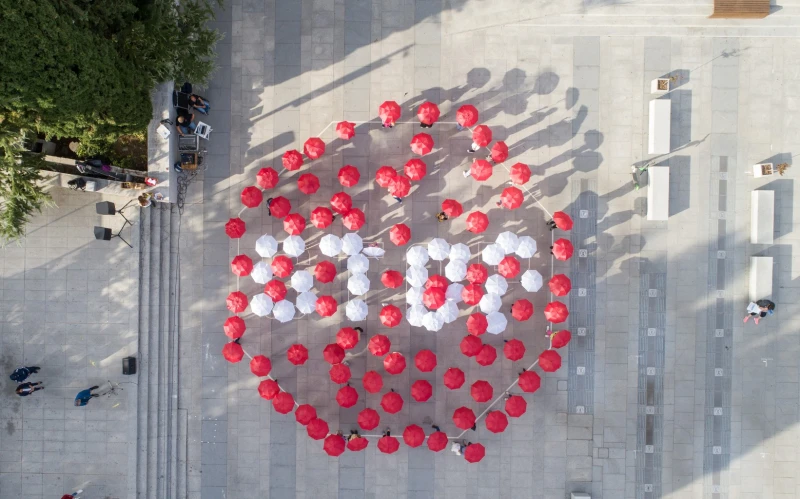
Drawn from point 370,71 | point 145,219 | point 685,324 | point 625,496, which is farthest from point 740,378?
point 145,219

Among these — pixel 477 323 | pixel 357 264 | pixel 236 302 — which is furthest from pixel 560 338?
pixel 236 302

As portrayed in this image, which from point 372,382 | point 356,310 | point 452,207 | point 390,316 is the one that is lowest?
point 372,382

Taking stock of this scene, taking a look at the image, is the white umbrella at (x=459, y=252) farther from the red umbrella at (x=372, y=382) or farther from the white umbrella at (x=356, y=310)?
the red umbrella at (x=372, y=382)

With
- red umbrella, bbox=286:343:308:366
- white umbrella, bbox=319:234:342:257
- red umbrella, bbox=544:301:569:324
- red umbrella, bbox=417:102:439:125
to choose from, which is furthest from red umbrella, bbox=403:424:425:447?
red umbrella, bbox=417:102:439:125

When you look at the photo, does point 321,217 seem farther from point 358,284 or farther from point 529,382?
point 529,382

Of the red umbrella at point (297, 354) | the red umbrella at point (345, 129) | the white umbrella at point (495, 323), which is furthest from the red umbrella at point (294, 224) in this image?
the white umbrella at point (495, 323)

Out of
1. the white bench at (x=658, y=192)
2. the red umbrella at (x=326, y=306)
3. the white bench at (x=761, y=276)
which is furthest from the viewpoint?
the white bench at (x=761, y=276)

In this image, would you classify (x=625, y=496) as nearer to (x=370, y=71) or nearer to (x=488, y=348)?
(x=488, y=348)
